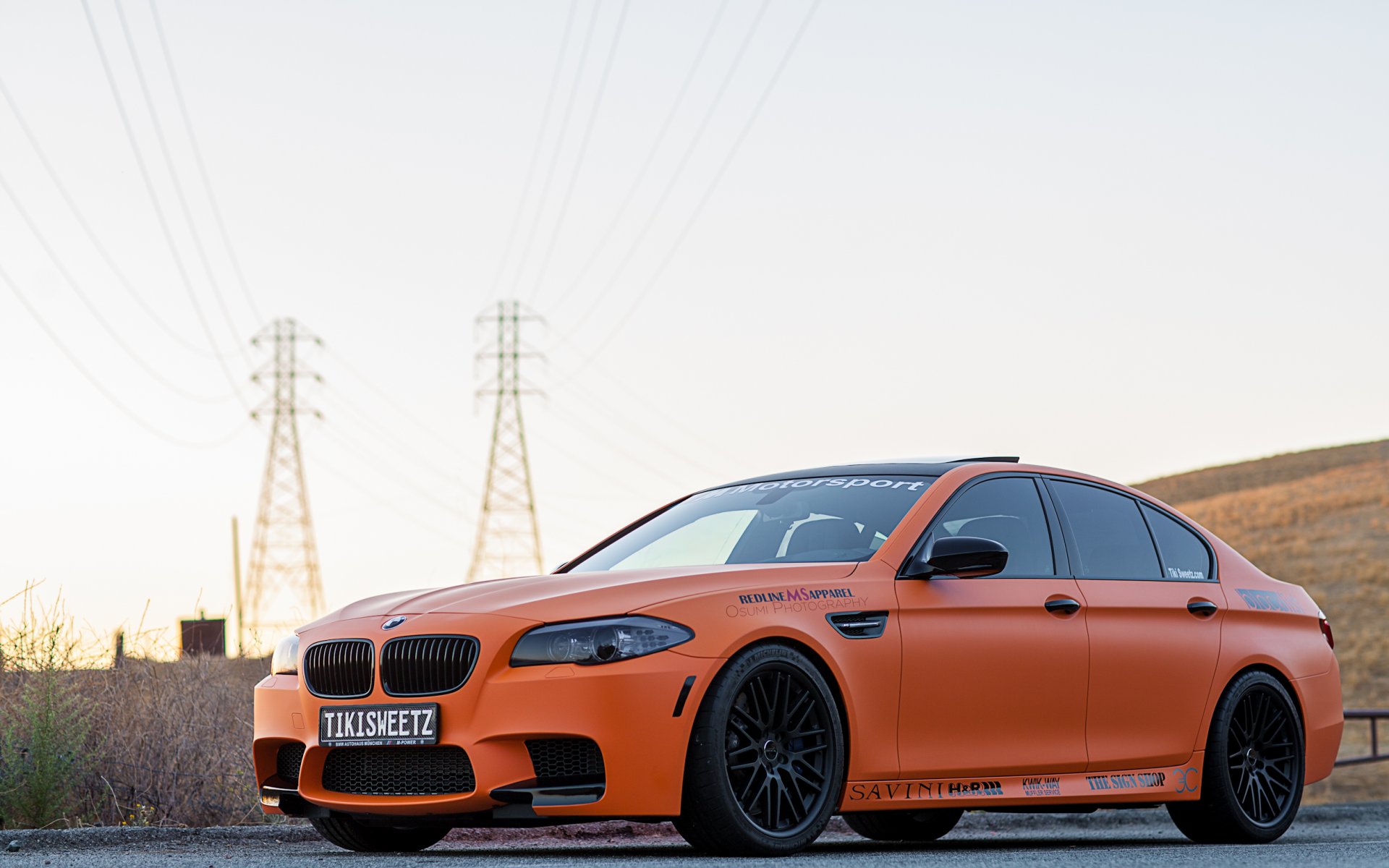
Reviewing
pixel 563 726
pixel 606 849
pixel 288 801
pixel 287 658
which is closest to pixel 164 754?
pixel 287 658

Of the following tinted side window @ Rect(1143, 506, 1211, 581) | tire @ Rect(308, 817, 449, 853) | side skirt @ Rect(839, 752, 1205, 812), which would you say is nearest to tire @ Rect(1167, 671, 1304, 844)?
side skirt @ Rect(839, 752, 1205, 812)

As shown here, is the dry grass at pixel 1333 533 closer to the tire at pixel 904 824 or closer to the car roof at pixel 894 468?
the tire at pixel 904 824

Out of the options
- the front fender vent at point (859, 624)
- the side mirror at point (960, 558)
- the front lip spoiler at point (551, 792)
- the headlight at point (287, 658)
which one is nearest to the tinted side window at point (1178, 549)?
the side mirror at point (960, 558)

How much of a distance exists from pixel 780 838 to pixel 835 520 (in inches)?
64.2

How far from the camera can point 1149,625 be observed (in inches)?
314

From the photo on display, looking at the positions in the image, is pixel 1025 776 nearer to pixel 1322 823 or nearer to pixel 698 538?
pixel 698 538

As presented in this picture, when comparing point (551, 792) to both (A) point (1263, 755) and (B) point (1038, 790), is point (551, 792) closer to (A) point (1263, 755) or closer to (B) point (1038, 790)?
(B) point (1038, 790)

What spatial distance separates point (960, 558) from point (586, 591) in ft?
5.29

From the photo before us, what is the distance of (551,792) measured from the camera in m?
6.09

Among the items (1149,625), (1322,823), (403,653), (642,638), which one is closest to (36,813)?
(403,653)

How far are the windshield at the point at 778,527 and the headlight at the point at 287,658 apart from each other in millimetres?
1408

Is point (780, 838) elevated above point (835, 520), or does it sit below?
below

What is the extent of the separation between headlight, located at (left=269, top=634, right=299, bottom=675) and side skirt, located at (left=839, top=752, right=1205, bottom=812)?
7.85 ft

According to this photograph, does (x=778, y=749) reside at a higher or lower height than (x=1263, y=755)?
higher
